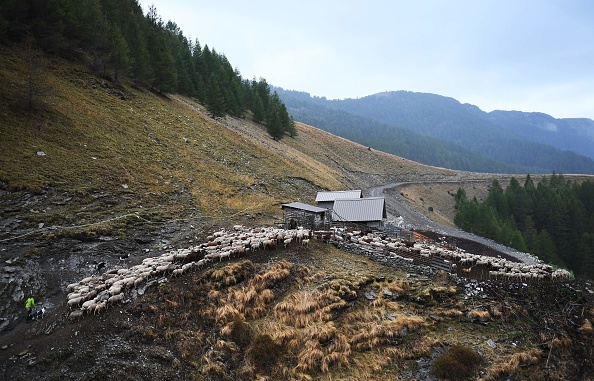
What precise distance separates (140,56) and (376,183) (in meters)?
62.2

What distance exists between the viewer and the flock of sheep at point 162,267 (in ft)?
54.3

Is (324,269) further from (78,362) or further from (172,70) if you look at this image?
(172,70)

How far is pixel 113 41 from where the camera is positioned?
159 ft

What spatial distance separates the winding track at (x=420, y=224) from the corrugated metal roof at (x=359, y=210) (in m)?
14.0

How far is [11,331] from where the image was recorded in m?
14.6

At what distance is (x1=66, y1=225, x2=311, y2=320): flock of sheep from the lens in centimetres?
1655

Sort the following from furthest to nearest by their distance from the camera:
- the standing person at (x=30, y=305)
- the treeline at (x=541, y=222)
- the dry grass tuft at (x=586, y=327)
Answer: the treeline at (x=541, y=222) → the standing person at (x=30, y=305) → the dry grass tuft at (x=586, y=327)

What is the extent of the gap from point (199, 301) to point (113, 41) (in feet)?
156

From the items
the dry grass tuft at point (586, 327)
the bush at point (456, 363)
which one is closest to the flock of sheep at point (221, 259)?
the dry grass tuft at point (586, 327)

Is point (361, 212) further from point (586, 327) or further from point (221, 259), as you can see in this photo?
point (586, 327)

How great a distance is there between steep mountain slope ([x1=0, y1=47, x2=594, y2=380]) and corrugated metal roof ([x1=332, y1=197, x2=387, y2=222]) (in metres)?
7.87

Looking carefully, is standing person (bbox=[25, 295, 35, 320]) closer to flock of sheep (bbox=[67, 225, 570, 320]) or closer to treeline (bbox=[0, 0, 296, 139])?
flock of sheep (bbox=[67, 225, 570, 320])

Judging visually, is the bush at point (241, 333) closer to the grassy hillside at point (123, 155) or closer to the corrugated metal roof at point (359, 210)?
the grassy hillside at point (123, 155)

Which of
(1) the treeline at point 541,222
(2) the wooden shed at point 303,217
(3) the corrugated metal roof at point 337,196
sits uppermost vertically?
(3) the corrugated metal roof at point 337,196
